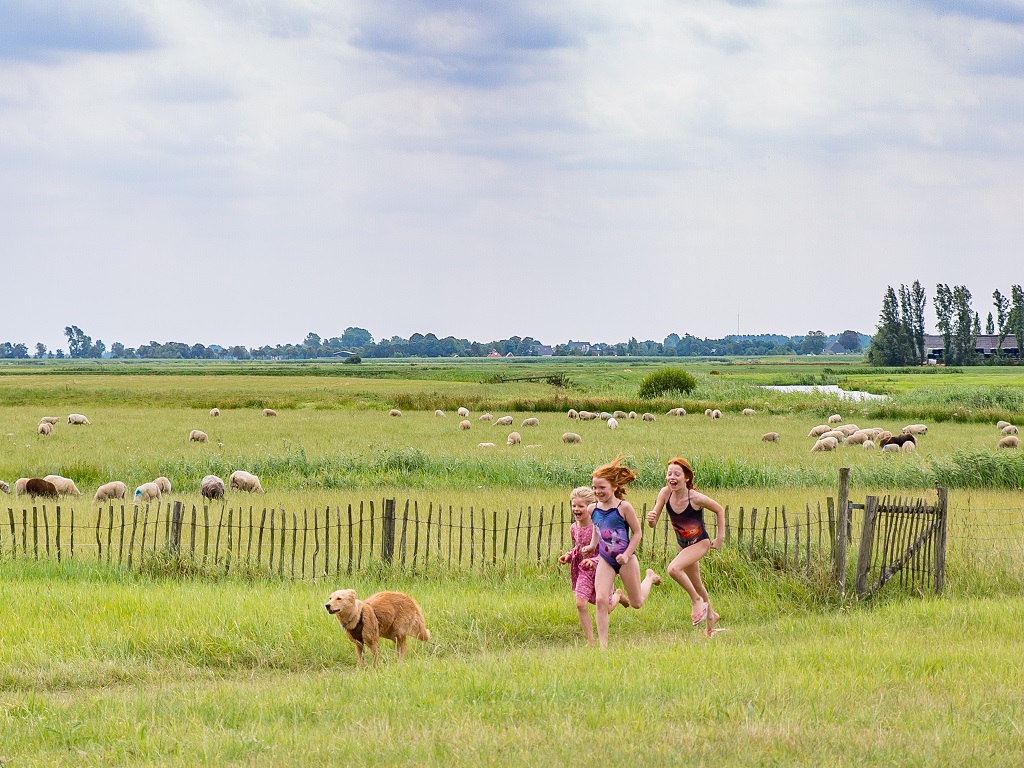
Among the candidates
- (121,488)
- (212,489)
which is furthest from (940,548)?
(121,488)

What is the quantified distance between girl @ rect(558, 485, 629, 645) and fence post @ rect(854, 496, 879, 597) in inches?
157

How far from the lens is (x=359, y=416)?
52.7 meters

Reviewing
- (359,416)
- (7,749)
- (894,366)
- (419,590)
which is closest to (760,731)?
(7,749)

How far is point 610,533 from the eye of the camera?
34.6 feet

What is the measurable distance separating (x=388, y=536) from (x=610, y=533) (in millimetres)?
5103

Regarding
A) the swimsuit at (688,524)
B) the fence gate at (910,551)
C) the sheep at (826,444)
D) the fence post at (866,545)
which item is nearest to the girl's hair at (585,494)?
Answer: the swimsuit at (688,524)

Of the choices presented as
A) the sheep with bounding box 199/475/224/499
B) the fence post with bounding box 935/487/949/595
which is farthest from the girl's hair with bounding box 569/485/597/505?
the sheep with bounding box 199/475/224/499

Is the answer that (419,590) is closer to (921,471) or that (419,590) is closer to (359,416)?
(921,471)

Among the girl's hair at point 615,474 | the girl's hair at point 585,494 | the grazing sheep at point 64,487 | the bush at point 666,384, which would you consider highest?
the girl's hair at point 615,474

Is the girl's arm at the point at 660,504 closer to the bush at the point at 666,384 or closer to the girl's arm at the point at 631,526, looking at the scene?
the girl's arm at the point at 631,526

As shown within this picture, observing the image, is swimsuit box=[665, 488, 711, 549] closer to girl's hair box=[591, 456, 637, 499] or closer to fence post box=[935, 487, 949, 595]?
girl's hair box=[591, 456, 637, 499]

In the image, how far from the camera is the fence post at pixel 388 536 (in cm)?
1470

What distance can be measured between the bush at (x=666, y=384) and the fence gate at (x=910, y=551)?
181 ft

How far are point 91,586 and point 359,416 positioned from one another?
129 ft
